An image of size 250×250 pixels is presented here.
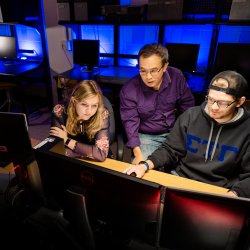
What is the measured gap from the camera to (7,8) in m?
3.42

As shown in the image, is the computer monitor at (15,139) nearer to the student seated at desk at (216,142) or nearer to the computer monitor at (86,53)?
the student seated at desk at (216,142)

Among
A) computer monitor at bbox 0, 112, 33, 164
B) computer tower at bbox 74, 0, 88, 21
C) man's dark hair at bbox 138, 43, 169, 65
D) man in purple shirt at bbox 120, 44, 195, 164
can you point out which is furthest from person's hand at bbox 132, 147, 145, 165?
computer tower at bbox 74, 0, 88, 21

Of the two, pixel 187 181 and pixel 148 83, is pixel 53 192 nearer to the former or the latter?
pixel 187 181

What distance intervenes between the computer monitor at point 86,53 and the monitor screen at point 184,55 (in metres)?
1.08

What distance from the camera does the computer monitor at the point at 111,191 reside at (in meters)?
0.69

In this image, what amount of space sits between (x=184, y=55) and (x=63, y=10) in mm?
1762

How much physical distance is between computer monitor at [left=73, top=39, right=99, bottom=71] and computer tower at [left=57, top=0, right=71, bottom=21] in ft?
1.11

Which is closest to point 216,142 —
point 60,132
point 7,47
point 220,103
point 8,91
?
point 220,103

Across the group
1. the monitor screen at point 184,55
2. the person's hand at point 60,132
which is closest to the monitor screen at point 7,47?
the monitor screen at point 184,55

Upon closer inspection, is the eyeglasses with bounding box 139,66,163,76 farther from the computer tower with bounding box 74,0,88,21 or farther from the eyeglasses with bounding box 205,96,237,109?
the computer tower with bounding box 74,0,88,21

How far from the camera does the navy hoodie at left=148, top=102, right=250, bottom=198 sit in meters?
1.28

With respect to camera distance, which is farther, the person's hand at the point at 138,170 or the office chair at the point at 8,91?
the office chair at the point at 8,91

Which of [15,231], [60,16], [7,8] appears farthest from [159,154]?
[7,8]

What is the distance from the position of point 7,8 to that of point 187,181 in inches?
140
